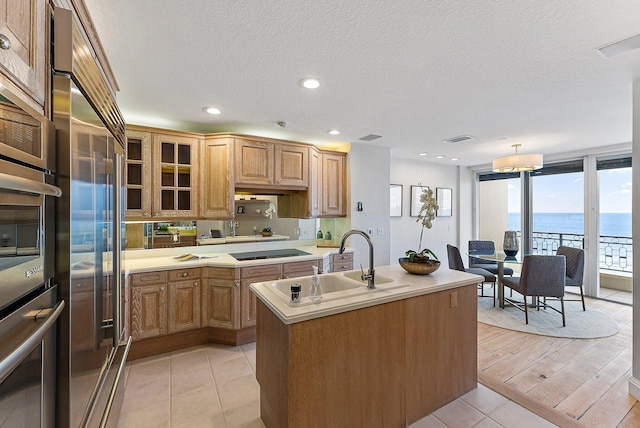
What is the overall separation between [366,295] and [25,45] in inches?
72.2

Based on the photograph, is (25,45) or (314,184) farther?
(314,184)

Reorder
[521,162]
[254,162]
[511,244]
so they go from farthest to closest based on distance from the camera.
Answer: [511,244], [521,162], [254,162]

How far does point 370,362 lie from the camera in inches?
69.7

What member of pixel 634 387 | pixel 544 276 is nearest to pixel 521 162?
pixel 544 276

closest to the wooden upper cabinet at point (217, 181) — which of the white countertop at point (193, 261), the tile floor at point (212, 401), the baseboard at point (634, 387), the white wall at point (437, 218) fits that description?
the white countertop at point (193, 261)

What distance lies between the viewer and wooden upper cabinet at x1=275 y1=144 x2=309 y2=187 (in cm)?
372

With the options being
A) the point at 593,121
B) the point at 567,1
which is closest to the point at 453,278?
the point at 567,1

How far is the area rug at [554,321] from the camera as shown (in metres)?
3.41

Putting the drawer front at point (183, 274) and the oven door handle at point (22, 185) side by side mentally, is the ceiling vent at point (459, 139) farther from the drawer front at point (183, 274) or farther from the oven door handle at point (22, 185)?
the oven door handle at point (22, 185)

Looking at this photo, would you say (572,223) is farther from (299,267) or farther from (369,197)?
(299,267)

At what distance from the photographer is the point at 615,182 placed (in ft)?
15.2

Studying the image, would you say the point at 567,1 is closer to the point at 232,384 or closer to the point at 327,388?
the point at 327,388

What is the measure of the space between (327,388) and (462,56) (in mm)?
2280

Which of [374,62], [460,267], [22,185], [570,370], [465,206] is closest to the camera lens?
[22,185]
